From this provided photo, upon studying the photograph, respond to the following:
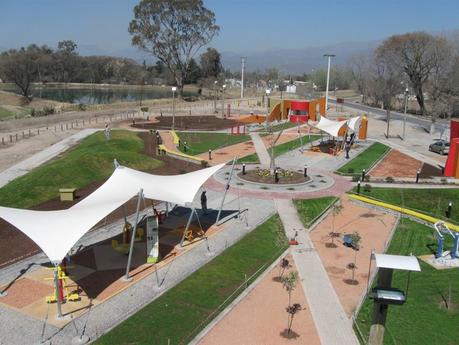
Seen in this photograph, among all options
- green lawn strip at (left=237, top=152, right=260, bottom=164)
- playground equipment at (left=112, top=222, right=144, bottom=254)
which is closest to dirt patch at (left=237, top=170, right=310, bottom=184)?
green lawn strip at (left=237, top=152, right=260, bottom=164)

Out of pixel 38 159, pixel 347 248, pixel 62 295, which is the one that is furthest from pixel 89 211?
pixel 38 159

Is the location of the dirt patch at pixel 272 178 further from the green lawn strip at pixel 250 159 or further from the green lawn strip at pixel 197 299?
the green lawn strip at pixel 197 299

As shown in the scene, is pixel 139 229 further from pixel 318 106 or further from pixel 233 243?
pixel 318 106

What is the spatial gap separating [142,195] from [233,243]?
19.5ft

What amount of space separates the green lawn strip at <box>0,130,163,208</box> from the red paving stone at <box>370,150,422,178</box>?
1912 centimetres

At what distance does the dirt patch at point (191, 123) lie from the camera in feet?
206

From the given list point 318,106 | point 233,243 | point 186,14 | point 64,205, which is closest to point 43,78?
point 186,14

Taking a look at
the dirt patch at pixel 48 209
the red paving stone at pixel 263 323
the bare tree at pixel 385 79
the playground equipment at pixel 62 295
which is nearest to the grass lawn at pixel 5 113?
the dirt patch at pixel 48 209

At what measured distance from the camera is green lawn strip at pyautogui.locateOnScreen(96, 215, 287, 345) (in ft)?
50.6

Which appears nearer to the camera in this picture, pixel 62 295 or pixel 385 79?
pixel 62 295

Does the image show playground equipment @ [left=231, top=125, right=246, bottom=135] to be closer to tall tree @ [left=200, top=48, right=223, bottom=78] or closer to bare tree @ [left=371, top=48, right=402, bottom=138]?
bare tree @ [left=371, top=48, right=402, bottom=138]

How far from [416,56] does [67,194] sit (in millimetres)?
74531

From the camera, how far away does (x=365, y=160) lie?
43.8m

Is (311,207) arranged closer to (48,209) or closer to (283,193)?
(283,193)
